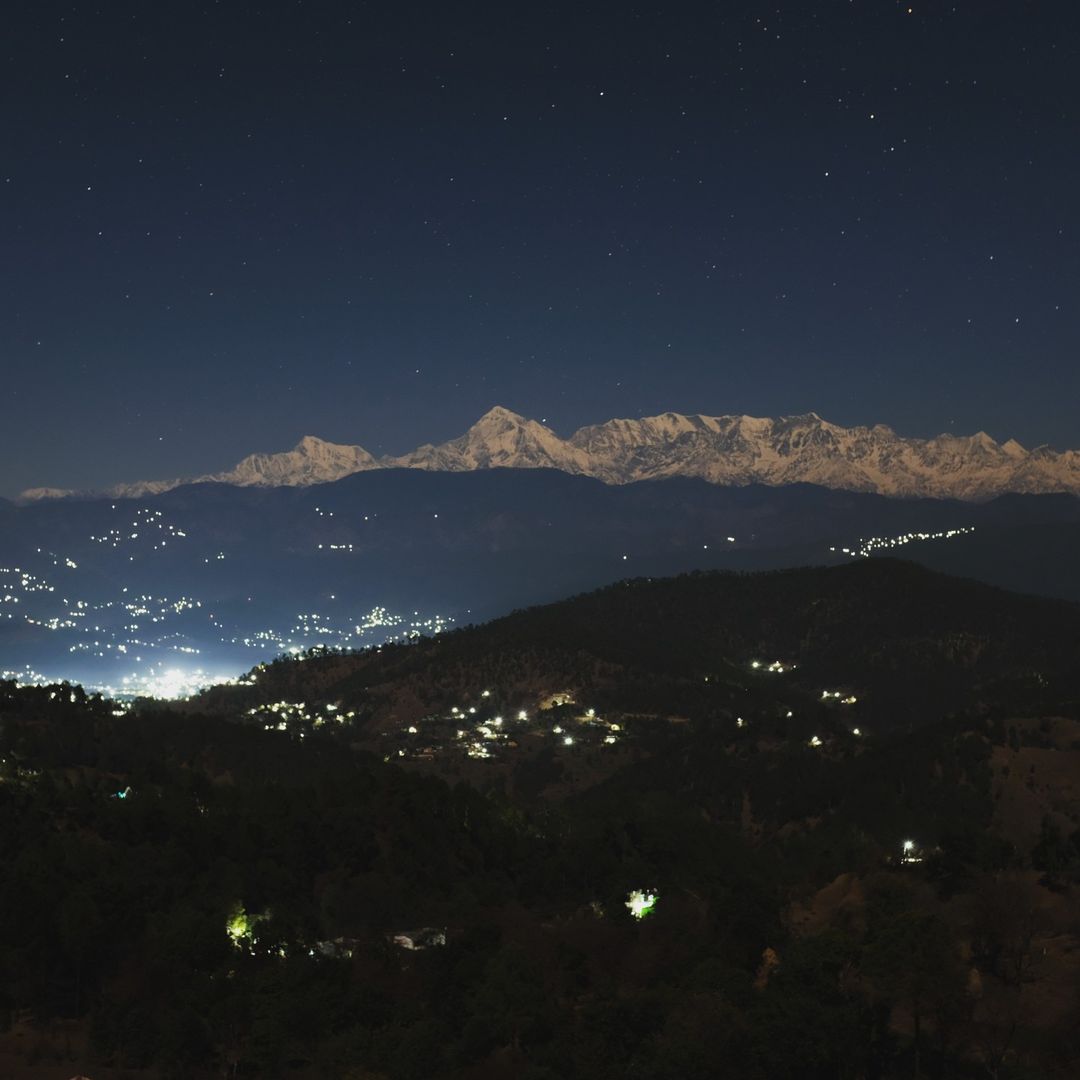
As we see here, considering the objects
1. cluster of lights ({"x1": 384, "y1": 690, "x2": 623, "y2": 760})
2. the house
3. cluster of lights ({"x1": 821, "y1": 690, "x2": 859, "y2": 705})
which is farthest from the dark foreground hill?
cluster of lights ({"x1": 821, "y1": 690, "x2": 859, "y2": 705})

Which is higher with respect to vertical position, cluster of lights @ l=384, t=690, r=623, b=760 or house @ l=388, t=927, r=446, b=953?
house @ l=388, t=927, r=446, b=953

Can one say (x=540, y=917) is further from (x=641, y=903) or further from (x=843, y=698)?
(x=843, y=698)

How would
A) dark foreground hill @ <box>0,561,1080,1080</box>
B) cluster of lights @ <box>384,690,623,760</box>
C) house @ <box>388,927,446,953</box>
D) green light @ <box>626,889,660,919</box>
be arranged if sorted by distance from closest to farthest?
dark foreground hill @ <box>0,561,1080,1080</box> < house @ <box>388,927,446,953</box> < green light @ <box>626,889,660,919</box> < cluster of lights @ <box>384,690,623,760</box>

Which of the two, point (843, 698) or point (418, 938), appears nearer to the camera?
point (418, 938)

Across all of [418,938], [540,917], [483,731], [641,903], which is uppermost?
[418,938]

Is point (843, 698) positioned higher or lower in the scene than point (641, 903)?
lower

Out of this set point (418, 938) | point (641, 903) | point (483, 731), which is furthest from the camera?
point (483, 731)

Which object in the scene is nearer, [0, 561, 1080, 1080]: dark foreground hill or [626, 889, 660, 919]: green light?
[0, 561, 1080, 1080]: dark foreground hill

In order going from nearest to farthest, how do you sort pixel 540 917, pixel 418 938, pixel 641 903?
pixel 418 938 < pixel 540 917 < pixel 641 903

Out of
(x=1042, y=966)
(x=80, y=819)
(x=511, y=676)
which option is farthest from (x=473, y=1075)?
(x=511, y=676)

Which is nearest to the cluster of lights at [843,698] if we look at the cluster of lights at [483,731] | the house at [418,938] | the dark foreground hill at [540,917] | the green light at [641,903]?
the cluster of lights at [483,731]

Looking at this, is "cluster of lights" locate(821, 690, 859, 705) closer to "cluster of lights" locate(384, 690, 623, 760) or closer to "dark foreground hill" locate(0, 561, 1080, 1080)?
"cluster of lights" locate(384, 690, 623, 760)

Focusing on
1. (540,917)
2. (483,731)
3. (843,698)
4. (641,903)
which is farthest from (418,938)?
(843,698)

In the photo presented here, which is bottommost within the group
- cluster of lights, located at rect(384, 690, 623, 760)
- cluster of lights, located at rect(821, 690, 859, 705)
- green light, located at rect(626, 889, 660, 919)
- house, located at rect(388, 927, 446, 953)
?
cluster of lights, located at rect(821, 690, 859, 705)
